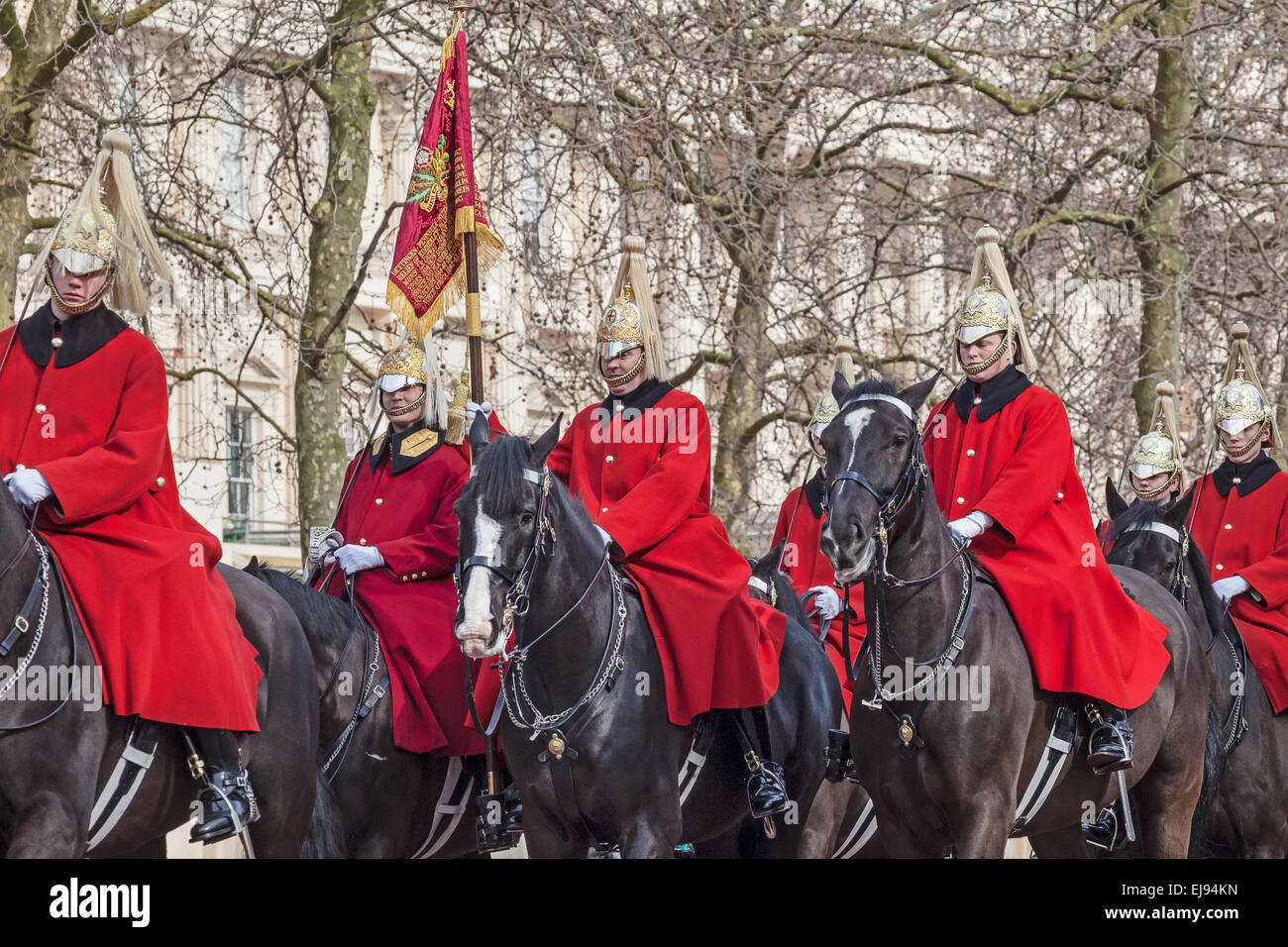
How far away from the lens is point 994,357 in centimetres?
857

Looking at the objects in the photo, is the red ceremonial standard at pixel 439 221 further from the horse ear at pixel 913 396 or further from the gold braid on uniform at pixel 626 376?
the horse ear at pixel 913 396

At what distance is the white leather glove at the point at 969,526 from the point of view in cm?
802

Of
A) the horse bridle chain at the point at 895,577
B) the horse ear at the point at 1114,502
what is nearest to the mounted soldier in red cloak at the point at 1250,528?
the horse ear at the point at 1114,502

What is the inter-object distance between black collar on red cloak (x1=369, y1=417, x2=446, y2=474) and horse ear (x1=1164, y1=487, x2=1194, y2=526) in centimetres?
365

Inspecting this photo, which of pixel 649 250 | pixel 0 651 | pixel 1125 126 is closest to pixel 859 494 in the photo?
pixel 0 651

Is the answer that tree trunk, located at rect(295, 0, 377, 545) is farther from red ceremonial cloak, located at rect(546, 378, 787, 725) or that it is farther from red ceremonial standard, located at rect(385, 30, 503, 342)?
red ceremonial cloak, located at rect(546, 378, 787, 725)

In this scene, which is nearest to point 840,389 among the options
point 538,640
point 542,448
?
point 542,448

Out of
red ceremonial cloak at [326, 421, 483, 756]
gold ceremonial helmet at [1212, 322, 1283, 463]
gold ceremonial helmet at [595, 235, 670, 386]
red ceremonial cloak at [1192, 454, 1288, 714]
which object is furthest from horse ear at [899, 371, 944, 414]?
gold ceremonial helmet at [1212, 322, 1283, 463]

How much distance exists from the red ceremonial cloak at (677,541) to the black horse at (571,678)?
127 millimetres

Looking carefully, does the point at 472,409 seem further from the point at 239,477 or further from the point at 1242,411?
the point at 239,477

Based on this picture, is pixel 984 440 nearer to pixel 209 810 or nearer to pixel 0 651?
pixel 209 810

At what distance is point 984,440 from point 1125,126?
11150 mm

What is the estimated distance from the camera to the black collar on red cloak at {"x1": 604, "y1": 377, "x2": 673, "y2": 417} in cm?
871

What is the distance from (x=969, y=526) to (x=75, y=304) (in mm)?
3499
